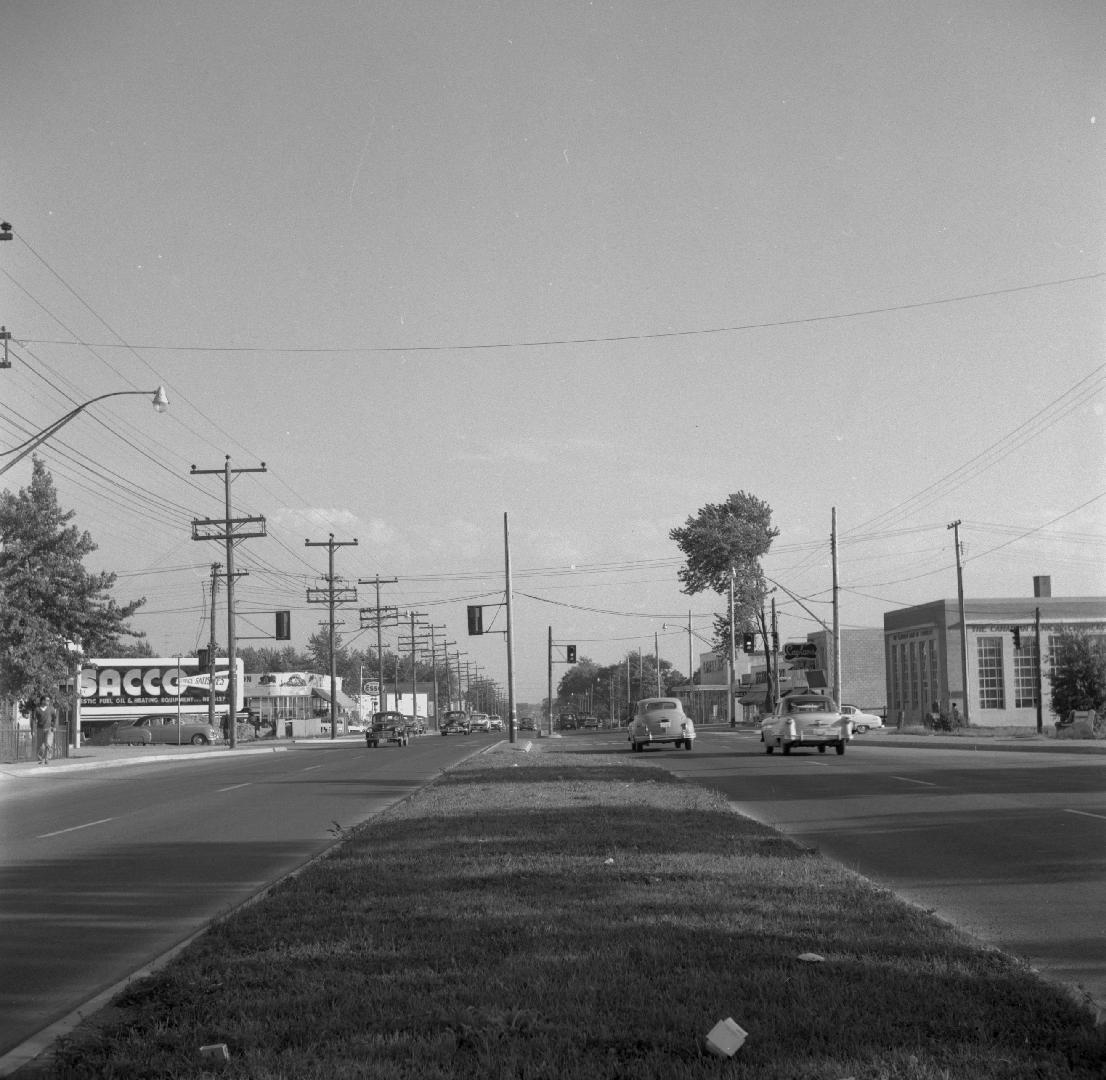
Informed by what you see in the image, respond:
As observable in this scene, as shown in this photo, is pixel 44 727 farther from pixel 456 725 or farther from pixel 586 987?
pixel 456 725

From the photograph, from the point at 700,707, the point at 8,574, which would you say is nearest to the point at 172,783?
the point at 8,574

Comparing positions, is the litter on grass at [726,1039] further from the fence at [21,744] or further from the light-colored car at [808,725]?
the fence at [21,744]

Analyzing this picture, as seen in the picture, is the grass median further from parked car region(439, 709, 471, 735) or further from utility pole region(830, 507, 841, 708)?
parked car region(439, 709, 471, 735)

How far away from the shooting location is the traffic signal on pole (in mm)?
50719

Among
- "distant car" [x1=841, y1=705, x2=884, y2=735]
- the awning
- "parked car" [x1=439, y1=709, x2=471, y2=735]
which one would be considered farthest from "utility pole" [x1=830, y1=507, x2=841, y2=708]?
the awning

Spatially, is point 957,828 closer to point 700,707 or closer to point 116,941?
point 116,941

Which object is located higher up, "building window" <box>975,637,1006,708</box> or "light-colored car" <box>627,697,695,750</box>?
"building window" <box>975,637,1006,708</box>

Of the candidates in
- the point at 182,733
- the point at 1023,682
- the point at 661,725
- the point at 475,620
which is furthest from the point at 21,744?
the point at 1023,682

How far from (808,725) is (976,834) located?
21.9m

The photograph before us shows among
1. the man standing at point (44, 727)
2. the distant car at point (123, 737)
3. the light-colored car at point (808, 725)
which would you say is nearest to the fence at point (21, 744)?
the man standing at point (44, 727)

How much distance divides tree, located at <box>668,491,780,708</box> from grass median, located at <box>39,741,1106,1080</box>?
83.4m

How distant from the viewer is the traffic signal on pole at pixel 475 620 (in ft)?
166

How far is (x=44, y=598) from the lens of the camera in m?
43.6

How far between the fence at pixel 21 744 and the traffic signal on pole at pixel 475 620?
51.6ft
